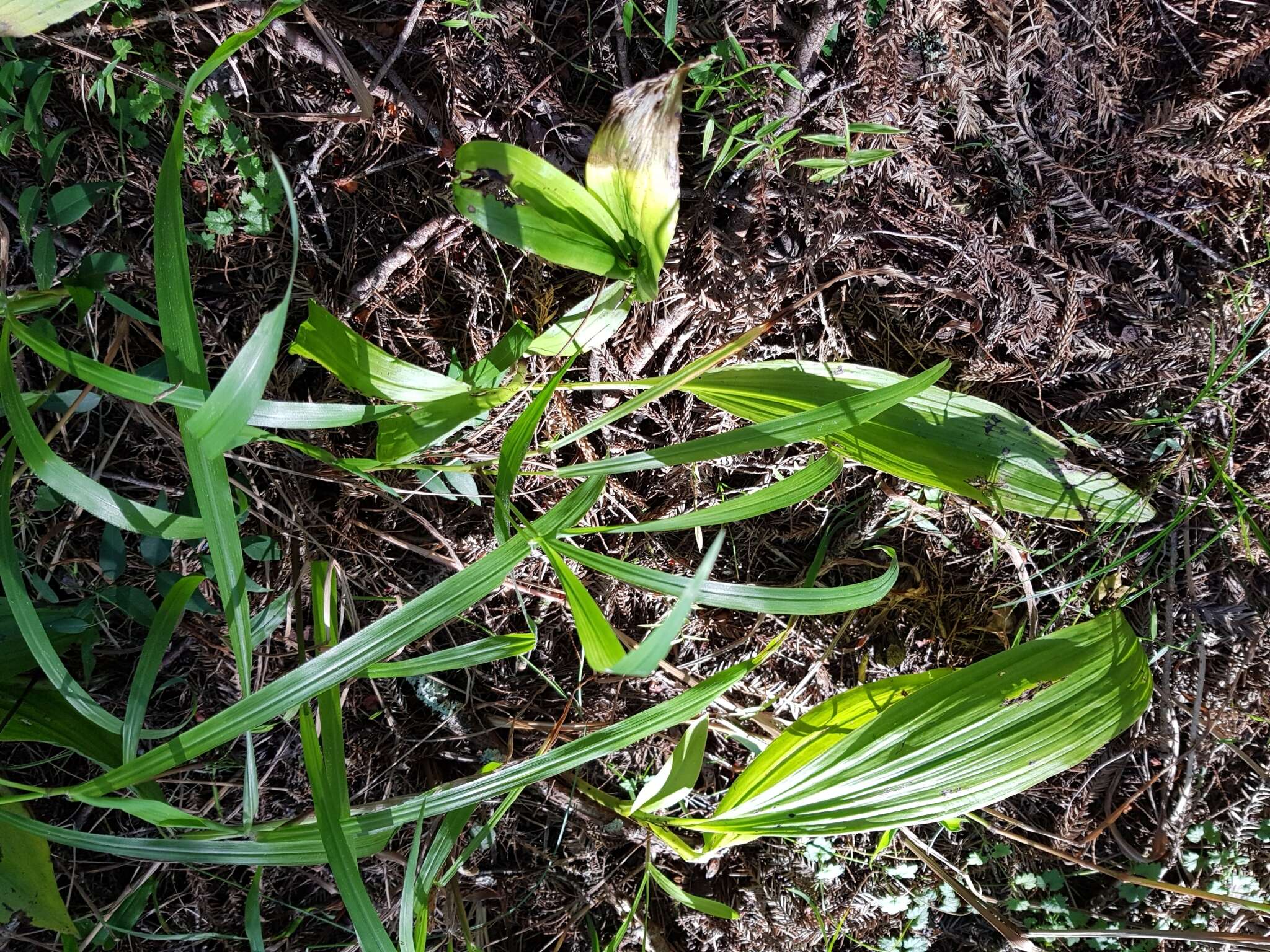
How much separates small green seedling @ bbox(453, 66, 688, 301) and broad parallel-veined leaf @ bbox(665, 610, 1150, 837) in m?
0.65

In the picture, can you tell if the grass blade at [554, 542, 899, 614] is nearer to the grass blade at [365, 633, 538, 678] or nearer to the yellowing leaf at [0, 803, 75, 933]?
the grass blade at [365, 633, 538, 678]

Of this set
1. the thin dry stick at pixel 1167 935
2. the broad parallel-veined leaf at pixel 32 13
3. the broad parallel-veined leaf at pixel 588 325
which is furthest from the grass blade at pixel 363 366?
the thin dry stick at pixel 1167 935

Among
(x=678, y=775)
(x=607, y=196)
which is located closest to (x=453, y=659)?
(x=678, y=775)

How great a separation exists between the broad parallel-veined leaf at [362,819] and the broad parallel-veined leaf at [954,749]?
19cm

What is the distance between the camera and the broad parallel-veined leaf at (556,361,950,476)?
0.87m

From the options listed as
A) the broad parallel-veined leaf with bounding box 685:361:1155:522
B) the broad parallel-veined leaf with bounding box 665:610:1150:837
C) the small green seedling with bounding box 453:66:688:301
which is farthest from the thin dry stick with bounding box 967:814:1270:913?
the small green seedling with bounding box 453:66:688:301

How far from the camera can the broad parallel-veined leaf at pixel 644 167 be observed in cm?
84

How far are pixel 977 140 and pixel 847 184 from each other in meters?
0.20

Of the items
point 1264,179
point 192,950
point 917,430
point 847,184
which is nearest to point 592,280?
point 847,184

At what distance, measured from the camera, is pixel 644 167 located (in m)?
0.87

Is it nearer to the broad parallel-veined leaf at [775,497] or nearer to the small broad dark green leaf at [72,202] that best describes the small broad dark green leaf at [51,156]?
the small broad dark green leaf at [72,202]

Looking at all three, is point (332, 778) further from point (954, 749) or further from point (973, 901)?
point (973, 901)

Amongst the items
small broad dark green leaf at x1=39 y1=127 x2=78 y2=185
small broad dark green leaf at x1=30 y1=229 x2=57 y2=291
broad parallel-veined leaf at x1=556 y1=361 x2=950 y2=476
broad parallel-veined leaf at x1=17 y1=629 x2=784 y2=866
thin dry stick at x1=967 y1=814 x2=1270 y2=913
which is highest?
small broad dark green leaf at x1=39 y1=127 x2=78 y2=185

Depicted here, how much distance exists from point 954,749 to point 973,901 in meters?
0.38
